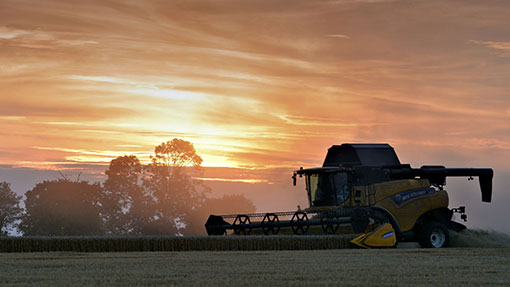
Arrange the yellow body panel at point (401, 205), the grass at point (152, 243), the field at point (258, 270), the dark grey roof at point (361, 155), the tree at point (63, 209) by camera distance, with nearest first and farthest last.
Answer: the field at point (258, 270) < the grass at point (152, 243) < the yellow body panel at point (401, 205) < the dark grey roof at point (361, 155) < the tree at point (63, 209)

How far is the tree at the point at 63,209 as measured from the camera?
219 ft

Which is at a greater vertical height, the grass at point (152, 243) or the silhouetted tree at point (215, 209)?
the silhouetted tree at point (215, 209)

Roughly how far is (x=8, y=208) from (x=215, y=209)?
20321 mm

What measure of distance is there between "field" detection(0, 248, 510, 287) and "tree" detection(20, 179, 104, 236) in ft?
158

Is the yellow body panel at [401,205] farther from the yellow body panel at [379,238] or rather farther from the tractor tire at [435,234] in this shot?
the yellow body panel at [379,238]

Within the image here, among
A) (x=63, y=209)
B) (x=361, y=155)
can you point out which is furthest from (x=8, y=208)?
(x=361, y=155)

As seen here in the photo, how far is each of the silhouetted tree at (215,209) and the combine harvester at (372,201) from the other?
129 ft

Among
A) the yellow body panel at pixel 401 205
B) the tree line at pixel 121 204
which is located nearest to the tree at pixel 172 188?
the tree line at pixel 121 204

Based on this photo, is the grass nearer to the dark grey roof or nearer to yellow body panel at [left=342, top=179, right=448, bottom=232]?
yellow body panel at [left=342, top=179, right=448, bottom=232]

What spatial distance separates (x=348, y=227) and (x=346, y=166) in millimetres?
3736

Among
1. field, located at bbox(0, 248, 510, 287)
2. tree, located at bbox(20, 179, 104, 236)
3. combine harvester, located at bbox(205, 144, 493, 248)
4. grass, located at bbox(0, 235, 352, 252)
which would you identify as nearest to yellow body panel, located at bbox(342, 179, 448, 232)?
combine harvester, located at bbox(205, 144, 493, 248)

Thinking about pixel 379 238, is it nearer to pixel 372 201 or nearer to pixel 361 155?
pixel 372 201

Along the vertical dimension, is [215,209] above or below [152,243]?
above

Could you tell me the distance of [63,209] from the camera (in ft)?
224
